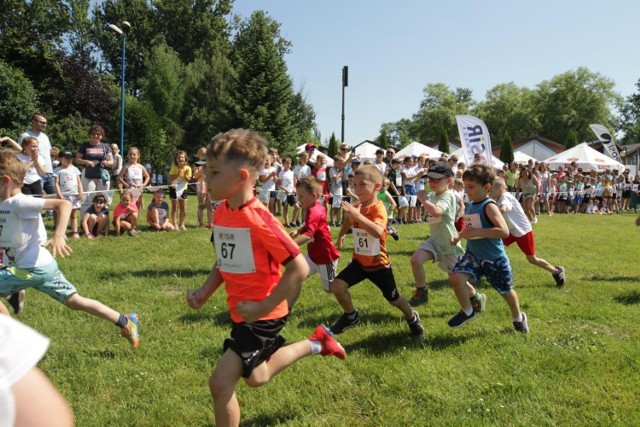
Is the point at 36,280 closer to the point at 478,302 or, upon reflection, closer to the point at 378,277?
the point at 378,277

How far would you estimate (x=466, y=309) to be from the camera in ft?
16.1

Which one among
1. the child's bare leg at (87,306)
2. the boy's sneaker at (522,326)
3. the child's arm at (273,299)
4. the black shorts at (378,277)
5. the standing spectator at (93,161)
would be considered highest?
the standing spectator at (93,161)

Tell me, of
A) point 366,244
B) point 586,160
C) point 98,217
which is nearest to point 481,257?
point 366,244

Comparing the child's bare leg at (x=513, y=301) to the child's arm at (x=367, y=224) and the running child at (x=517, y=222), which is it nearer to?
the child's arm at (x=367, y=224)

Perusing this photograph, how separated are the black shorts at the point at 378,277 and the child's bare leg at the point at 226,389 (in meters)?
2.21

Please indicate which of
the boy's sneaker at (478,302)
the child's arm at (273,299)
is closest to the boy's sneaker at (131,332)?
the child's arm at (273,299)

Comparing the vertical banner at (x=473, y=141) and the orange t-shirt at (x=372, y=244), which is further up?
the vertical banner at (x=473, y=141)

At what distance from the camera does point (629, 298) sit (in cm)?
668

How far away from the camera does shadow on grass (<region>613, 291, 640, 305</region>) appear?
6.48 meters

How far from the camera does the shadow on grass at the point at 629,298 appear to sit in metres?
Result: 6.48

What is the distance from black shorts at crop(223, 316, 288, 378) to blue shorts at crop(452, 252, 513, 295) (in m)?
2.68

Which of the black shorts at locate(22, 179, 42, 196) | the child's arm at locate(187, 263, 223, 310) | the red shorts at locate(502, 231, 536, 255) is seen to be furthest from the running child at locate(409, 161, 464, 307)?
the black shorts at locate(22, 179, 42, 196)

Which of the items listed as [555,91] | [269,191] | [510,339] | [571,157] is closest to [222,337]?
[510,339]

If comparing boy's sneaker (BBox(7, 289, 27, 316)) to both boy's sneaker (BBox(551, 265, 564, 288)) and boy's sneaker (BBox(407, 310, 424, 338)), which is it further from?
boy's sneaker (BBox(551, 265, 564, 288))
